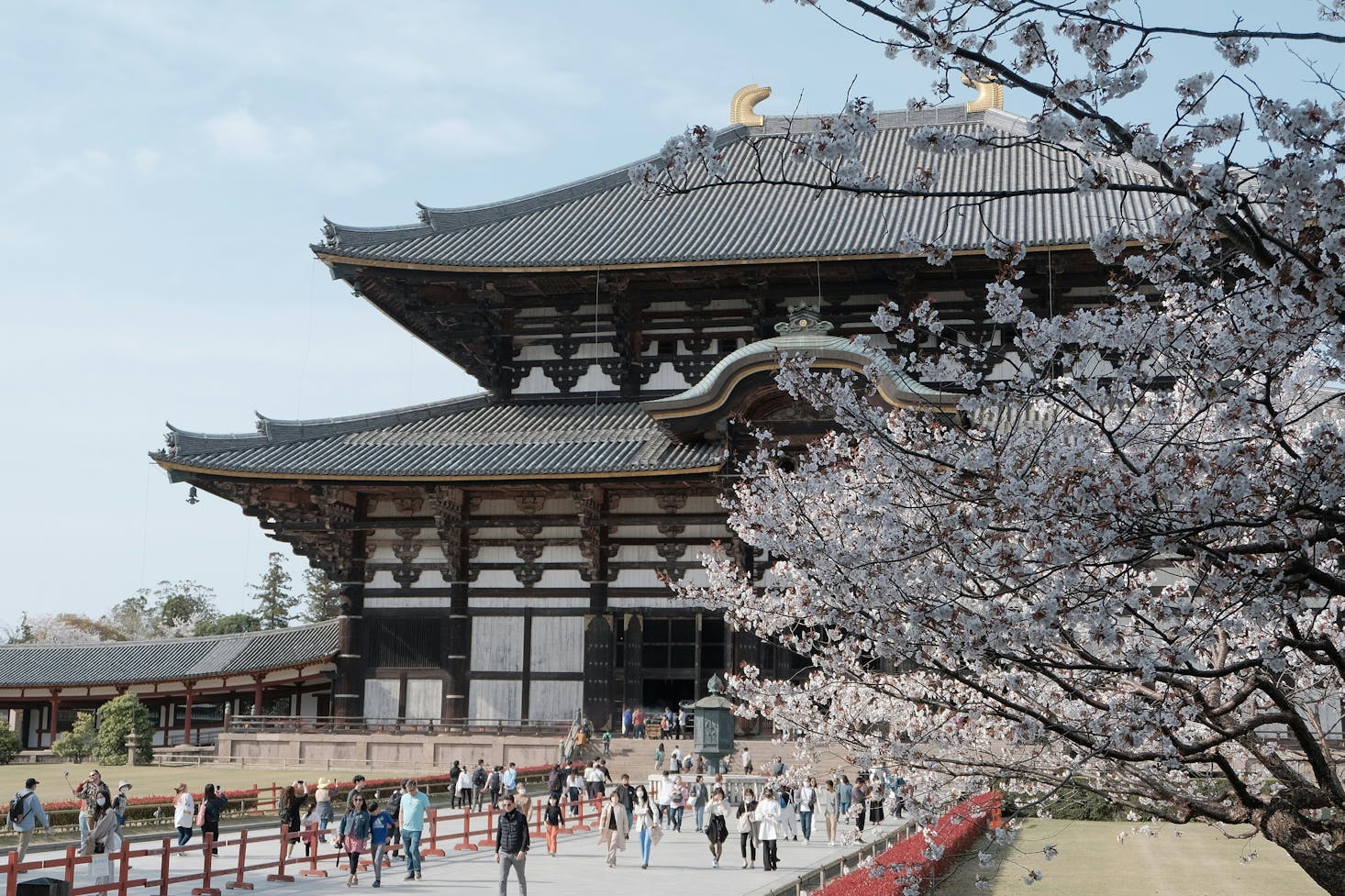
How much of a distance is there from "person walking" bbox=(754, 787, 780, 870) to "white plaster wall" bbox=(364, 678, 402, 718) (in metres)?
15.1

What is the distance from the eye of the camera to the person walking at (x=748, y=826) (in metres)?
21.7

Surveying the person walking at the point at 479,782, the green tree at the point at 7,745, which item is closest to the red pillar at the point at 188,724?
the green tree at the point at 7,745

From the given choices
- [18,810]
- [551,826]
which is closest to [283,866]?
[18,810]

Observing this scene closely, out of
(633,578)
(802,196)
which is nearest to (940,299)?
(802,196)

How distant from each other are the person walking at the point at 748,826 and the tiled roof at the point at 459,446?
10046 mm

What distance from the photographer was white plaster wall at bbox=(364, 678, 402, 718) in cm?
3403

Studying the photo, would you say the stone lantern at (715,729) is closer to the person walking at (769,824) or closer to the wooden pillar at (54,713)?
the person walking at (769,824)

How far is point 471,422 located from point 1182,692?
2849cm

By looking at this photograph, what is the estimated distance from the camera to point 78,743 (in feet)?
149

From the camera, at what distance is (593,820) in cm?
2831

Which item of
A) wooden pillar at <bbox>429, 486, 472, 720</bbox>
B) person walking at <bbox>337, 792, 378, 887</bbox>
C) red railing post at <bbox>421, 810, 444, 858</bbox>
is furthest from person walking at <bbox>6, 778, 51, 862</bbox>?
wooden pillar at <bbox>429, 486, 472, 720</bbox>

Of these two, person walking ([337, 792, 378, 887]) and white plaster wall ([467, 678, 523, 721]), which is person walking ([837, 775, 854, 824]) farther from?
white plaster wall ([467, 678, 523, 721])

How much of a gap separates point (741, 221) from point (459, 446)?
1029cm

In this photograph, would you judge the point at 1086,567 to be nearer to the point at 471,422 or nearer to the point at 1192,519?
the point at 1192,519
